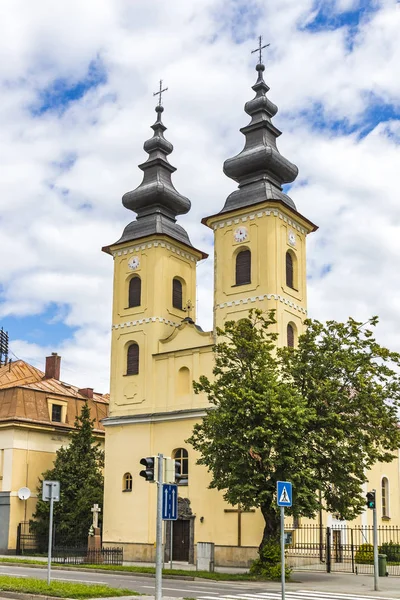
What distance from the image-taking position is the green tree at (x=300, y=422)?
2719cm

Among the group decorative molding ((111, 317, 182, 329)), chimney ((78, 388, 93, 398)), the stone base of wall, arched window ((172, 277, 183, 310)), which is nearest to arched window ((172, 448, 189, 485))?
the stone base of wall

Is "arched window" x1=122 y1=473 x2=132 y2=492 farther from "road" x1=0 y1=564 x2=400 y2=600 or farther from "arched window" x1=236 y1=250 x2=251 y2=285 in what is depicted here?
"arched window" x1=236 y1=250 x2=251 y2=285

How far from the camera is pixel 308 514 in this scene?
27.5 meters

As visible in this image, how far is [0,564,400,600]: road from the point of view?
822 inches

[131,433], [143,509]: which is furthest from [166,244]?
[143,509]

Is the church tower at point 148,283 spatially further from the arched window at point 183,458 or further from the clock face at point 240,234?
the clock face at point 240,234

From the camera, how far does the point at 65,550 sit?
123 ft

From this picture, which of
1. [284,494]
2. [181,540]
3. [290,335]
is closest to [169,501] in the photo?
[284,494]

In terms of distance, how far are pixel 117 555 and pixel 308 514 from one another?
12891 mm

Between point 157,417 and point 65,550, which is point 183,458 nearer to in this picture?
point 157,417

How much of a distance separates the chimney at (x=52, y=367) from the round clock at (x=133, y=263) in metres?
13.5

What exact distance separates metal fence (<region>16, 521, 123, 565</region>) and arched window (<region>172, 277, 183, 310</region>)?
518 inches

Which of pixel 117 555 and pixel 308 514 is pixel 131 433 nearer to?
pixel 117 555

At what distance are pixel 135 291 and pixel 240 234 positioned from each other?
724 cm
